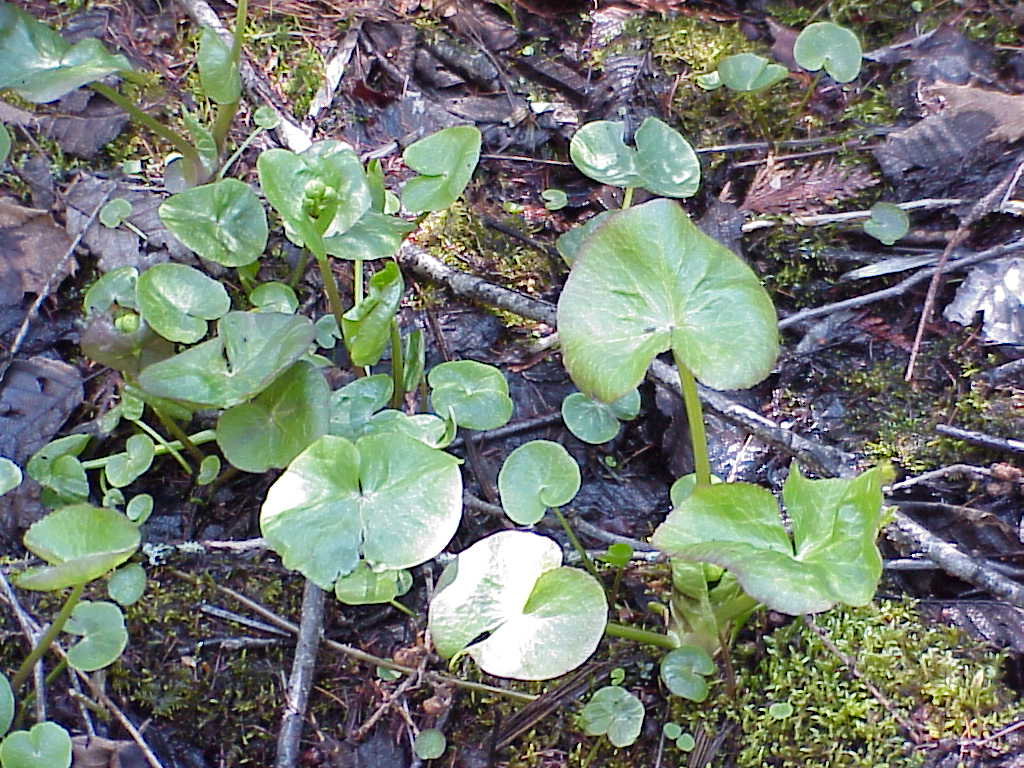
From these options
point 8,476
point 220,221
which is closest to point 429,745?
point 8,476

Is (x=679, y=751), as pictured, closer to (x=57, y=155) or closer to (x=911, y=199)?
(x=911, y=199)

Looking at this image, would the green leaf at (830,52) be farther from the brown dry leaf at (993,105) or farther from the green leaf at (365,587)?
the green leaf at (365,587)

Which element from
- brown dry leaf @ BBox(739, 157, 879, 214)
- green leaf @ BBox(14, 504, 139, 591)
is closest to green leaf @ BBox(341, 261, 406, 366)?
green leaf @ BBox(14, 504, 139, 591)

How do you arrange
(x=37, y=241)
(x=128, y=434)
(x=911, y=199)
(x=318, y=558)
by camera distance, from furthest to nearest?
(x=911, y=199) → (x=37, y=241) → (x=128, y=434) → (x=318, y=558)

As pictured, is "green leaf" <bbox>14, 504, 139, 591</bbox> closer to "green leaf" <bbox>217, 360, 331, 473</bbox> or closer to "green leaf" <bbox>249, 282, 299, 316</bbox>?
"green leaf" <bbox>217, 360, 331, 473</bbox>

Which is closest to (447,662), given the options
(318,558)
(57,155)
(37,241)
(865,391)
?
(318,558)

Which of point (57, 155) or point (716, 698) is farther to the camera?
point (57, 155)

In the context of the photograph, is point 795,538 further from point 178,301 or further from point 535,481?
point 178,301

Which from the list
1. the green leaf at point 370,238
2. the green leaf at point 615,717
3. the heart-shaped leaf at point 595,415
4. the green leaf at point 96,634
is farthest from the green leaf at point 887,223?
the green leaf at point 96,634
